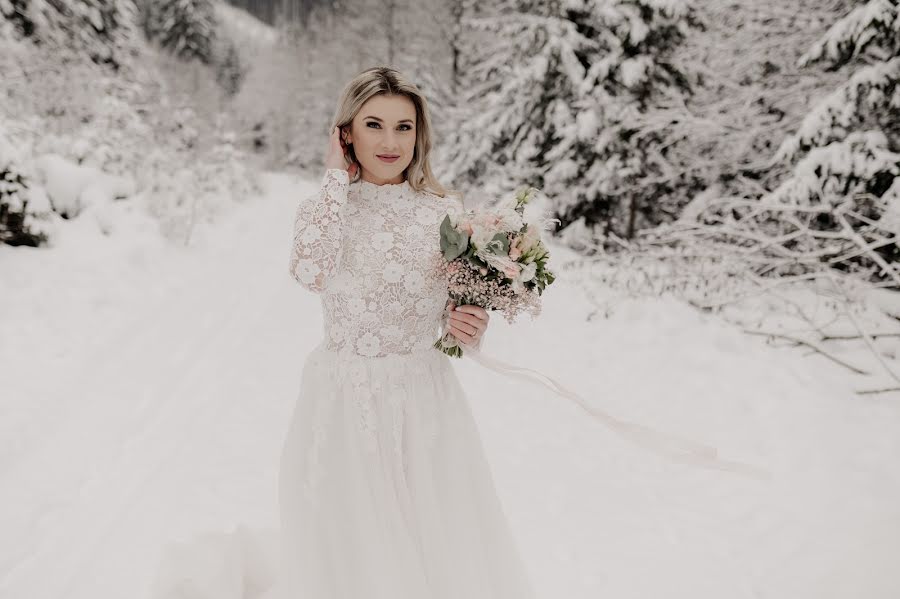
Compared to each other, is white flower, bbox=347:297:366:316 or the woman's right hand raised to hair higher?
the woman's right hand raised to hair

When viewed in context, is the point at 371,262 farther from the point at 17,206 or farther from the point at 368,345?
the point at 17,206

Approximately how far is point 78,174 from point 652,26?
389 inches

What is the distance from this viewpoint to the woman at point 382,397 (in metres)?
2.05

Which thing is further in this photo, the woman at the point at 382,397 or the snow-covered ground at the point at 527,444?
the snow-covered ground at the point at 527,444

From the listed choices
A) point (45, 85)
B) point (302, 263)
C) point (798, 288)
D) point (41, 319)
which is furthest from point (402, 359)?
point (45, 85)

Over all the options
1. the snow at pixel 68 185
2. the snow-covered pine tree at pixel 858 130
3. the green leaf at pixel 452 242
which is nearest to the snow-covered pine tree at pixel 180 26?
the snow at pixel 68 185

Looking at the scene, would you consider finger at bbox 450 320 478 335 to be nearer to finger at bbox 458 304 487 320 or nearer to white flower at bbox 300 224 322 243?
finger at bbox 458 304 487 320

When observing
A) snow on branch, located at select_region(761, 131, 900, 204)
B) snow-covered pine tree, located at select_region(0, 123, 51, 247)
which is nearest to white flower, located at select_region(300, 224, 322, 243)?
snow on branch, located at select_region(761, 131, 900, 204)

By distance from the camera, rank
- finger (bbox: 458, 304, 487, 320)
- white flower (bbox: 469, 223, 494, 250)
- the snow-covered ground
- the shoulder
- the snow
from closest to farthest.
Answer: white flower (bbox: 469, 223, 494, 250) < finger (bbox: 458, 304, 487, 320) < the shoulder < the snow-covered ground < the snow

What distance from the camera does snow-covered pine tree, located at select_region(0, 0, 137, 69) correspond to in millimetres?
11906

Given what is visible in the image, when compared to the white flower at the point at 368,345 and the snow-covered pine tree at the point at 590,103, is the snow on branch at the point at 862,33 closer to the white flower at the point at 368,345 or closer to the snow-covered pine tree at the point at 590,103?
the snow-covered pine tree at the point at 590,103

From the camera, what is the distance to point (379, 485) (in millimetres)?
2137

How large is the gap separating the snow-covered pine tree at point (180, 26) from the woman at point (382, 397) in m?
39.0

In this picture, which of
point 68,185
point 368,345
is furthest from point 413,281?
point 68,185
